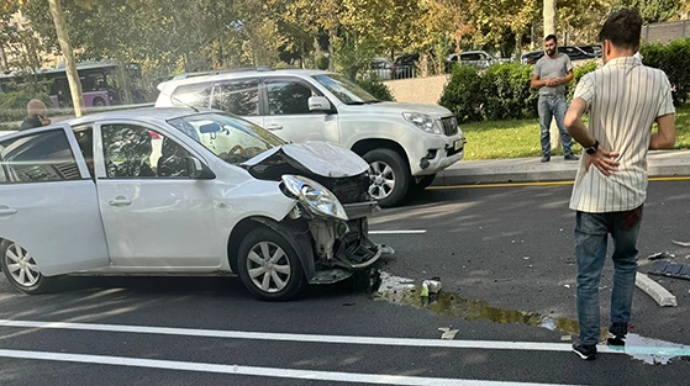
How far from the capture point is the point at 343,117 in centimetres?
812

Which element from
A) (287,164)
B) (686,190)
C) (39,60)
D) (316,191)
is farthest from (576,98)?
(39,60)

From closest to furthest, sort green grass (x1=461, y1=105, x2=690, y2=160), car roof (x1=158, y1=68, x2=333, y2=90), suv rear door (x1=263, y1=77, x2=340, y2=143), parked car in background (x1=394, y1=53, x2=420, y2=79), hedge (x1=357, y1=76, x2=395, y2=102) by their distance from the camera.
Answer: suv rear door (x1=263, y1=77, x2=340, y2=143) < car roof (x1=158, y1=68, x2=333, y2=90) < green grass (x1=461, y1=105, x2=690, y2=160) < hedge (x1=357, y1=76, x2=395, y2=102) < parked car in background (x1=394, y1=53, x2=420, y2=79)

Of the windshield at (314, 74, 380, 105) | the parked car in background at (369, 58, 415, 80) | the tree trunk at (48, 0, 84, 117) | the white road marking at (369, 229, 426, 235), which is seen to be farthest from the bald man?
the parked car in background at (369, 58, 415, 80)

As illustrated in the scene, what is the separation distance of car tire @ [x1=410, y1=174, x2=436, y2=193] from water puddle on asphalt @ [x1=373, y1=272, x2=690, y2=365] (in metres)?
3.66

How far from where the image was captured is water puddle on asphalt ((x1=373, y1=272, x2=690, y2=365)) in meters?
3.50

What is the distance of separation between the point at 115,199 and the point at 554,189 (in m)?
5.92

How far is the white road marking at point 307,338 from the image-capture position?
3754 millimetres

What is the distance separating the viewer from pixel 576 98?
126 inches

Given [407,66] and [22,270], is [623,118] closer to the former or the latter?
[22,270]

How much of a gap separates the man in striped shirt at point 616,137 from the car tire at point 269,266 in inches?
91.2

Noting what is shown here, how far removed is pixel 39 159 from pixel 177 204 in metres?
1.61

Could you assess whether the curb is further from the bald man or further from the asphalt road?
the bald man

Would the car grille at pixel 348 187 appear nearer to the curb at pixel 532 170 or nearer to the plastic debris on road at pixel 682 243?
the plastic debris on road at pixel 682 243

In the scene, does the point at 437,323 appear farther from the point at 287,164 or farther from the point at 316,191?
the point at 287,164
